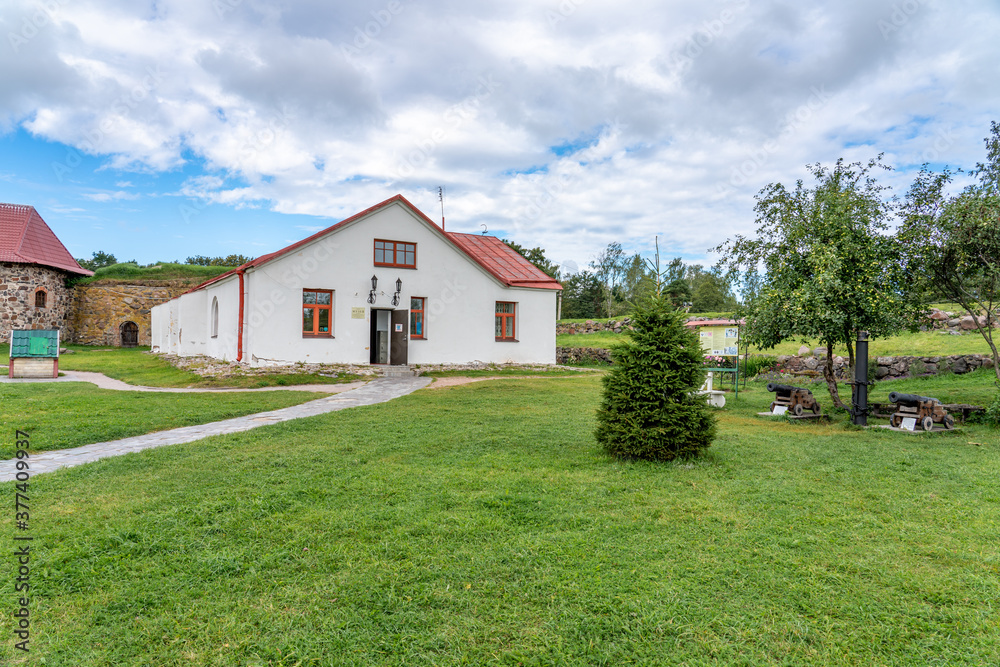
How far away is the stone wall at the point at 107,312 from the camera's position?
Result: 32.9 meters

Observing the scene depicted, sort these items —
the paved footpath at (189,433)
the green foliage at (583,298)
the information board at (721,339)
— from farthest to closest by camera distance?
1. the green foliage at (583,298)
2. the information board at (721,339)
3. the paved footpath at (189,433)

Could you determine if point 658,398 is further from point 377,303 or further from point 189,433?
point 377,303

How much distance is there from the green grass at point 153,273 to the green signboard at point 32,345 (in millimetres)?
18313

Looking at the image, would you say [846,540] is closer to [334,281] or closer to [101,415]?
[101,415]

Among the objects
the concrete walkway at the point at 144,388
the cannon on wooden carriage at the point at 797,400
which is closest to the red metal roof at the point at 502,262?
the concrete walkway at the point at 144,388

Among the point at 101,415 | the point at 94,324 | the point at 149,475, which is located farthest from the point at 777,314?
the point at 94,324

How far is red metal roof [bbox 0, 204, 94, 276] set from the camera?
94.7ft

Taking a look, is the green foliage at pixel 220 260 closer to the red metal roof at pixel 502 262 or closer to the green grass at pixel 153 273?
the green grass at pixel 153 273

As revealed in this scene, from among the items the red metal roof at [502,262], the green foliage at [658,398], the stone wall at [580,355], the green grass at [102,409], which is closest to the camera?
the green foliage at [658,398]

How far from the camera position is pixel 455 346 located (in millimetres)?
20188

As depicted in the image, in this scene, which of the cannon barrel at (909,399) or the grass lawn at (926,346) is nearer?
the cannon barrel at (909,399)

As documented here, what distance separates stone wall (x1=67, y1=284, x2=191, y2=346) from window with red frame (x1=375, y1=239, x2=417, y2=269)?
23460 millimetres

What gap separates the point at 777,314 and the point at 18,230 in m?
38.0

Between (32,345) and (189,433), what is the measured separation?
11.9 meters
